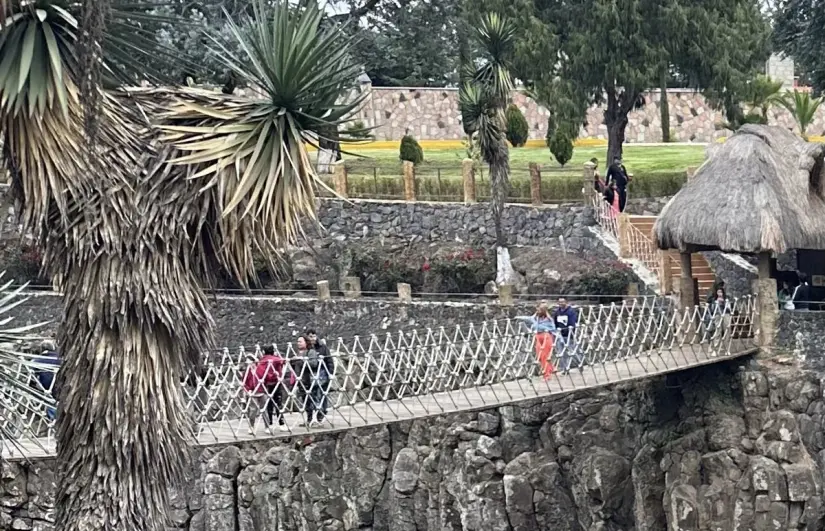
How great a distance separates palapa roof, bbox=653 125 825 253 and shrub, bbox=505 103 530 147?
50.8 ft

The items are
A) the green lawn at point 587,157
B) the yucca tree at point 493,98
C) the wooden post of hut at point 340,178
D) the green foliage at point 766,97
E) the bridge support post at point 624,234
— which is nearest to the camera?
the bridge support post at point 624,234

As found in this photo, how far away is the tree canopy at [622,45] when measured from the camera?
1069 inches

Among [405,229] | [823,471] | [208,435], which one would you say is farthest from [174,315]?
[405,229]

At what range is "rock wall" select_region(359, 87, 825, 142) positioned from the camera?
39812mm

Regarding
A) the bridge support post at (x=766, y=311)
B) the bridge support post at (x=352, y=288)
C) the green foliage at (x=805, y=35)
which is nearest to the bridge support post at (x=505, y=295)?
the bridge support post at (x=352, y=288)

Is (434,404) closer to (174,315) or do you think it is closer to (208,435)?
(208,435)

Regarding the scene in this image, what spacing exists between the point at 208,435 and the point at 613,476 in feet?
18.2

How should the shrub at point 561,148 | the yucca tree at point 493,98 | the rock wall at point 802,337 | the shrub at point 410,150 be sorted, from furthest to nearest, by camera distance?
the shrub at point 410,150 < the shrub at point 561,148 < the yucca tree at point 493,98 < the rock wall at point 802,337

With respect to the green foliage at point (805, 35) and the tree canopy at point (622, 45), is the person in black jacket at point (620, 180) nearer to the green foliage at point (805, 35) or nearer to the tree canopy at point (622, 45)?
the tree canopy at point (622, 45)

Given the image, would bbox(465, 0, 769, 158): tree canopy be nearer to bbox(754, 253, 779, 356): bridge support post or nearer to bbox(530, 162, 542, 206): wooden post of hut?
bbox(530, 162, 542, 206): wooden post of hut

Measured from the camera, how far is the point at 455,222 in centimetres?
2969

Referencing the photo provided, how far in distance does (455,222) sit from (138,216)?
64.2 feet

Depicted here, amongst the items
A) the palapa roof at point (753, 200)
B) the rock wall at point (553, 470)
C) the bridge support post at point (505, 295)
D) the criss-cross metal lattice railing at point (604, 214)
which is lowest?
the rock wall at point (553, 470)

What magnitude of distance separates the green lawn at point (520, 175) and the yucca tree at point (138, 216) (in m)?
17.2
